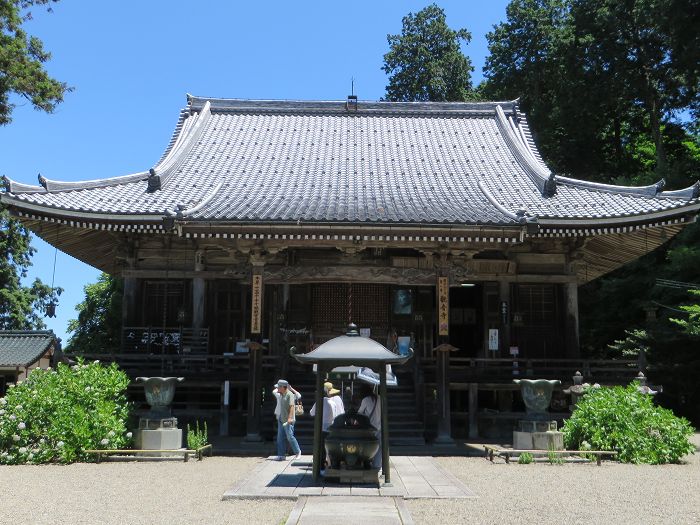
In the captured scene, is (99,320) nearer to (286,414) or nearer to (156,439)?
(156,439)

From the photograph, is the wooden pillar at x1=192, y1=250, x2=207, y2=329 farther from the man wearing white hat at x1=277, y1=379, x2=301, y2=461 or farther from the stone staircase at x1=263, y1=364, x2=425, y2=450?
the man wearing white hat at x1=277, y1=379, x2=301, y2=461

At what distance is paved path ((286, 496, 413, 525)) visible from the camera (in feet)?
22.9

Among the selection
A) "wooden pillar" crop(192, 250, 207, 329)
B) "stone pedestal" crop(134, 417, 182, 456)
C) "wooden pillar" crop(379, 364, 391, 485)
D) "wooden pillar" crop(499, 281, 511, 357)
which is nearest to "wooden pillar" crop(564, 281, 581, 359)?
"wooden pillar" crop(499, 281, 511, 357)

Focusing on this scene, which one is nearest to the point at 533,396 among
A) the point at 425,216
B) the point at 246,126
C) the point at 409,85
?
the point at 425,216

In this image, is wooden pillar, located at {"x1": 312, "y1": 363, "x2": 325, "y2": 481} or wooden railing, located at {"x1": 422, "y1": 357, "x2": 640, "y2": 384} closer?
wooden pillar, located at {"x1": 312, "y1": 363, "x2": 325, "y2": 481}

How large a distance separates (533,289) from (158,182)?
10704 mm

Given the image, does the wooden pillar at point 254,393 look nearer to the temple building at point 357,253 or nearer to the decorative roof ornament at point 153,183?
the temple building at point 357,253

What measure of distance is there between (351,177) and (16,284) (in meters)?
25.2

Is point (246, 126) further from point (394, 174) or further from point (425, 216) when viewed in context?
point (425, 216)

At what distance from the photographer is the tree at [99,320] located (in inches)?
1233

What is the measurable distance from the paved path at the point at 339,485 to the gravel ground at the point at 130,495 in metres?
0.33

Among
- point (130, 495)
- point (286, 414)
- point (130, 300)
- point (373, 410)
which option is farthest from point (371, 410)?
point (130, 300)

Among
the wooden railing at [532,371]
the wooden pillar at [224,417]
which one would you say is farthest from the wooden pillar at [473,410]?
the wooden pillar at [224,417]

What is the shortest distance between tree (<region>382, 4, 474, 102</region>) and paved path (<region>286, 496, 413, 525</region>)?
3804 centimetres
